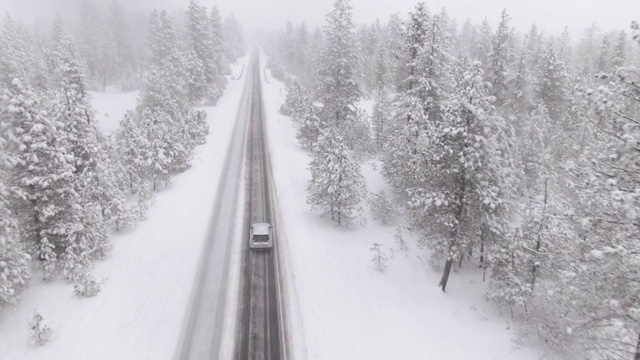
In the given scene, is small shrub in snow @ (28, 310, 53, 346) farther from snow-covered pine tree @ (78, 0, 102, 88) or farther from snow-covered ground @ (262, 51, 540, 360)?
snow-covered pine tree @ (78, 0, 102, 88)

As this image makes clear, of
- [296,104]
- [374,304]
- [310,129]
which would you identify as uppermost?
[296,104]

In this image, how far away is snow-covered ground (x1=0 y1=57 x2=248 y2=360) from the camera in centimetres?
1548

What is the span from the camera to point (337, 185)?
25.6m

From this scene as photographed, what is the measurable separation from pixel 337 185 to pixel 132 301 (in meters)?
13.5

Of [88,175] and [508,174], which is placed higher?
[508,174]

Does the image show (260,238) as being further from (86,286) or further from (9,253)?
(9,253)

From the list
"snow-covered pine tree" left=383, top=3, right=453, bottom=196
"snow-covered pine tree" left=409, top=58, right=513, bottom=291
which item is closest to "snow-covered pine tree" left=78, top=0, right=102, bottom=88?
"snow-covered pine tree" left=383, top=3, right=453, bottom=196

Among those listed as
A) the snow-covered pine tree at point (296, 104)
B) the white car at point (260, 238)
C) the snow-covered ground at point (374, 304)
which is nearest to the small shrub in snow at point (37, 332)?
the snow-covered ground at point (374, 304)

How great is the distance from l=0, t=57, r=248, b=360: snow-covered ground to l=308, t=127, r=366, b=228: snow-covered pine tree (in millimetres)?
8054

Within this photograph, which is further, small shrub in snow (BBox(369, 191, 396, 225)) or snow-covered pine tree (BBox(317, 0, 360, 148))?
snow-covered pine tree (BBox(317, 0, 360, 148))

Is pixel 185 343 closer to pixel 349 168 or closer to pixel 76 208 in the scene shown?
pixel 76 208

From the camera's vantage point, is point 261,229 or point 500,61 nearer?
point 261,229

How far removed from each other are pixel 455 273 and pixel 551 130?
2297cm

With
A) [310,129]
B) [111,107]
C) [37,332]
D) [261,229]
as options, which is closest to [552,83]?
[310,129]
